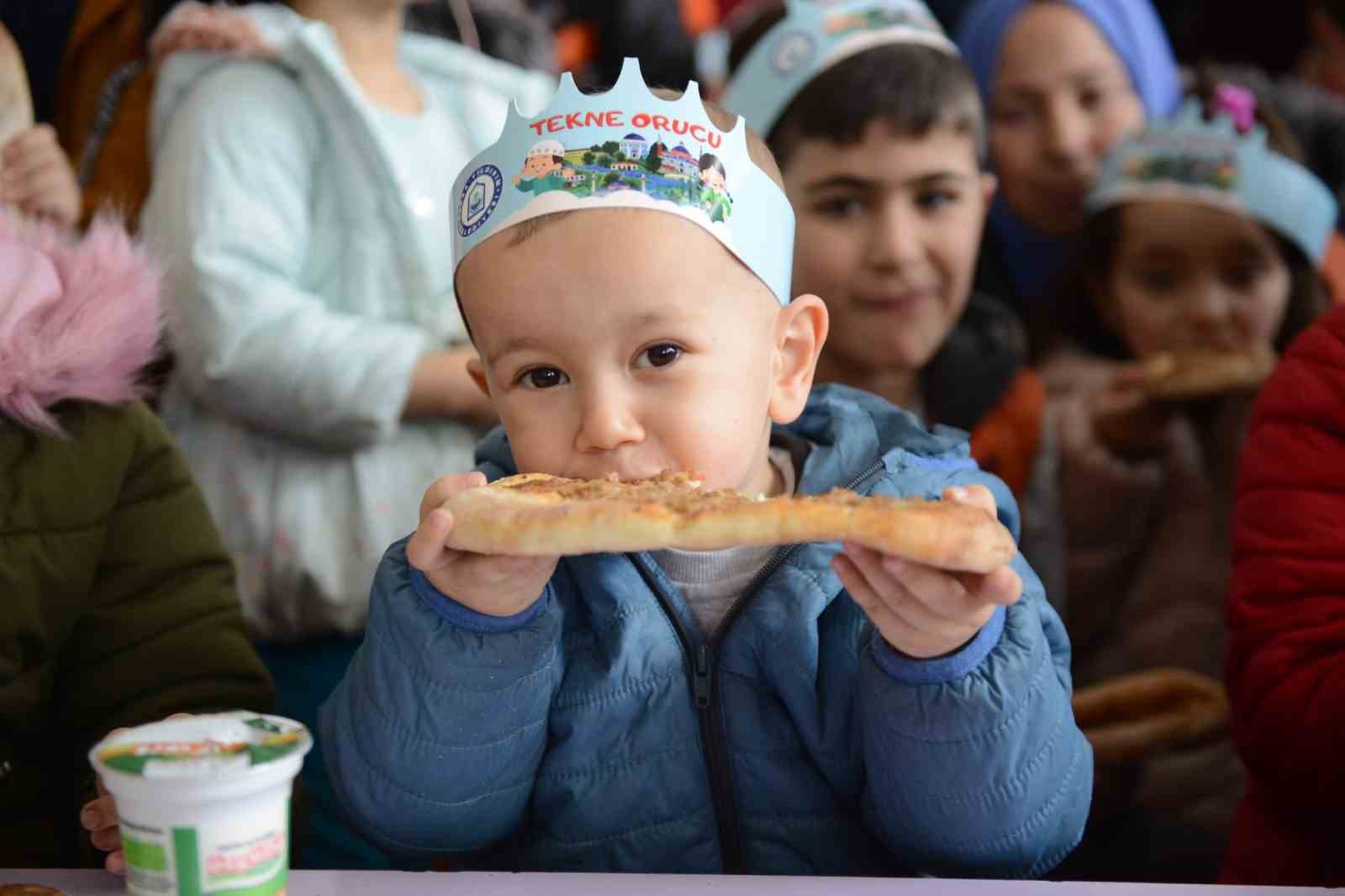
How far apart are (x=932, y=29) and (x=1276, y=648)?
1226 millimetres

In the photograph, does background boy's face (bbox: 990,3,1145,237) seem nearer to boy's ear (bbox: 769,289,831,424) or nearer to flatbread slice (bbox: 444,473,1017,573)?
boy's ear (bbox: 769,289,831,424)

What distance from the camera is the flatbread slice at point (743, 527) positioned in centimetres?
99

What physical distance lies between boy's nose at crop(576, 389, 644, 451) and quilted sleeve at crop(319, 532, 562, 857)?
159 millimetres

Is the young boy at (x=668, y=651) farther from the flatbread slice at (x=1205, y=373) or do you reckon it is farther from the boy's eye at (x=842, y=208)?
the flatbread slice at (x=1205, y=373)

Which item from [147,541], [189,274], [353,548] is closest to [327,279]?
[189,274]

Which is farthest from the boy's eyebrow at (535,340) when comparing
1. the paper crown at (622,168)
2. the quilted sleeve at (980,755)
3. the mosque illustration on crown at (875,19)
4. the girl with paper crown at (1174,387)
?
the girl with paper crown at (1174,387)

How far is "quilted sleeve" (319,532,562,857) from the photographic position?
1.21 m

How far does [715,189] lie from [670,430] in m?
0.24

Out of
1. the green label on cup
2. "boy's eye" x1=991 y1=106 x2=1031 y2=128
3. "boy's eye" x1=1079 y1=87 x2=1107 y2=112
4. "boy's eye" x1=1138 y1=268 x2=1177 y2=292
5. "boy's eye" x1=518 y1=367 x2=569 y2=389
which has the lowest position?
the green label on cup

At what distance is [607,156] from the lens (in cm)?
128

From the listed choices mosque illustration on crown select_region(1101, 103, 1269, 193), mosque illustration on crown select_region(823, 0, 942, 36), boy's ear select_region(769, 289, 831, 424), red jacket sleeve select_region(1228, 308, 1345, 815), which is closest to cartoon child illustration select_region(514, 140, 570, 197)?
boy's ear select_region(769, 289, 831, 424)

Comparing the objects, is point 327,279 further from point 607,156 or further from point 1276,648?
point 1276,648

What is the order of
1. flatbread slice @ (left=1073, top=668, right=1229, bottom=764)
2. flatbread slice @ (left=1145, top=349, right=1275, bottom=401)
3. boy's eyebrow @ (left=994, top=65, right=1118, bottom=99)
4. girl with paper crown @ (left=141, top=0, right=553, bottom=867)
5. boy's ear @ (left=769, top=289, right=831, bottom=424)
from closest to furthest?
boy's ear @ (left=769, top=289, right=831, bottom=424) < girl with paper crown @ (left=141, top=0, right=553, bottom=867) < flatbread slice @ (left=1073, top=668, right=1229, bottom=764) < flatbread slice @ (left=1145, top=349, right=1275, bottom=401) < boy's eyebrow @ (left=994, top=65, right=1118, bottom=99)

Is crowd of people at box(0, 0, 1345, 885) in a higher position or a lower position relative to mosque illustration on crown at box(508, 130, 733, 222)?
lower
